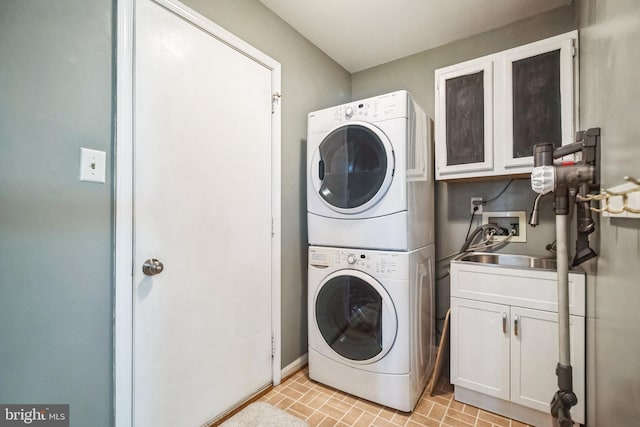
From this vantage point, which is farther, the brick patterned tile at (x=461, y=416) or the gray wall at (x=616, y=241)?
the brick patterned tile at (x=461, y=416)

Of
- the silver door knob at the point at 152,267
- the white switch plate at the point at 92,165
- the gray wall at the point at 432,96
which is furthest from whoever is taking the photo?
the gray wall at the point at 432,96

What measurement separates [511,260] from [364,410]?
4.50 feet

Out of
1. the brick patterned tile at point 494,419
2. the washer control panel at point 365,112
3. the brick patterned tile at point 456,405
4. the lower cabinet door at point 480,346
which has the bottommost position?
the brick patterned tile at point 456,405

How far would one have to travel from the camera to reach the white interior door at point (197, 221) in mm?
1225

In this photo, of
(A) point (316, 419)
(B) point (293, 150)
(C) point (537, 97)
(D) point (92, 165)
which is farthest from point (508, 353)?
(D) point (92, 165)

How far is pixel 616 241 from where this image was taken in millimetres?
886

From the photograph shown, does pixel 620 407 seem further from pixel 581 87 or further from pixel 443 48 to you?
pixel 443 48

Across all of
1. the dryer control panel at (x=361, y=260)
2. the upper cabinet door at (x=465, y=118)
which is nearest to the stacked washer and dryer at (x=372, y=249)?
the dryer control panel at (x=361, y=260)

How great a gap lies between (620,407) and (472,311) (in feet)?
2.62

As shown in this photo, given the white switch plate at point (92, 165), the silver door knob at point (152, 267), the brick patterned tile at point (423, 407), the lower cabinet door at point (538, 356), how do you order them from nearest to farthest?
the white switch plate at point (92, 165) → the silver door knob at point (152, 267) → the lower cabinet door at point (538, 356) → the brick patterned tile at point (423, 407)

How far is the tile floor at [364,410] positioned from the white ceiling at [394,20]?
Answer: 2.52 metres

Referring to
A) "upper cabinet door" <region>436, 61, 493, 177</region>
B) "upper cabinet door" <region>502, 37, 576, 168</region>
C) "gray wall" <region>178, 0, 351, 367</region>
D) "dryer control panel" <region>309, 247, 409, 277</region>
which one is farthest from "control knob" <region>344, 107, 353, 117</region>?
"upper cabinet door" <region>502, 37, 576, 168</region>

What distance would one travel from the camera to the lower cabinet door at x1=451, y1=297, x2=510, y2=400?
1.55 meters

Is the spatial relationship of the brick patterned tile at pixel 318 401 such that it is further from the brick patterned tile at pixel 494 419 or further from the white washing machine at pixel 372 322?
the brick patterned tile at pixel 494 419
